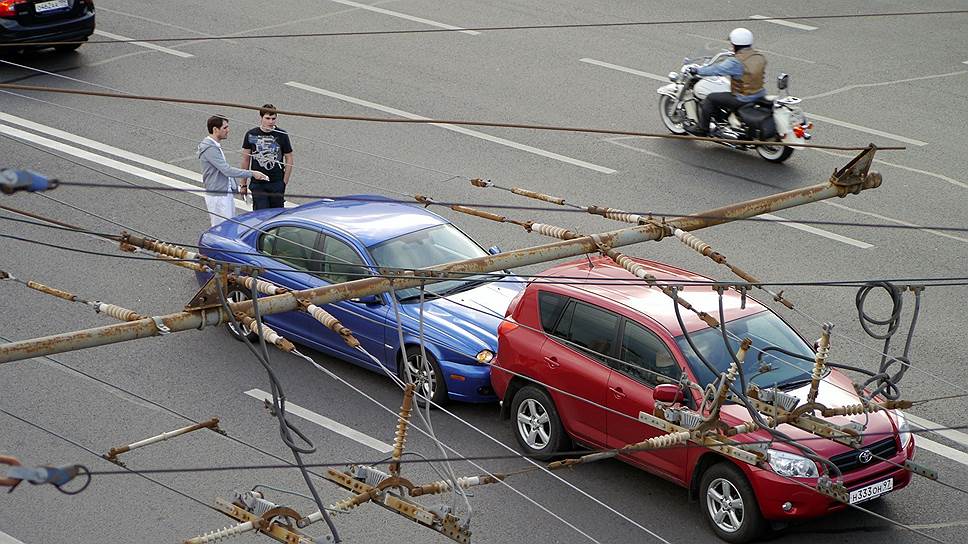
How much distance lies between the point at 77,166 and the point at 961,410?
11719mm

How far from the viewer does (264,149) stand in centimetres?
1520

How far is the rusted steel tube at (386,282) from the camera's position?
618cm

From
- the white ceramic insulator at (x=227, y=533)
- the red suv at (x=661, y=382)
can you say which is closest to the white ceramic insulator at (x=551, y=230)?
the red suv at (x=661, y=382)

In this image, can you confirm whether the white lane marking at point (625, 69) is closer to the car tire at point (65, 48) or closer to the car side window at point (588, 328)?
the car tire at point (65, 48)

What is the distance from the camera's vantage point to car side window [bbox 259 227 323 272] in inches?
521

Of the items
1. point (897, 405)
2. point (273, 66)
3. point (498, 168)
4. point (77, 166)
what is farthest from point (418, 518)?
point (273, 66)

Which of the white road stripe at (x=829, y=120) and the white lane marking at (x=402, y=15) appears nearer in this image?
the white road stripe at (x=829, y=120)

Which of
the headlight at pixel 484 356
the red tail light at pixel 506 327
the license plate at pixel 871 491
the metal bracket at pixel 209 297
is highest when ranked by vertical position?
the metal bracket at pixel 209 297

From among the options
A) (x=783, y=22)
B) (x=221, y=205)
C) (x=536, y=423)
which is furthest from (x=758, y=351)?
(x=783, y=22)

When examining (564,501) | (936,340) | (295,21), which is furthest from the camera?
(295,21)

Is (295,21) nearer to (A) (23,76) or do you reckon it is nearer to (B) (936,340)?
(A) (23,76)

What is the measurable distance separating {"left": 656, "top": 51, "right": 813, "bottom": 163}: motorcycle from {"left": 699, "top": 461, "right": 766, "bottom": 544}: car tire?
25.6ft

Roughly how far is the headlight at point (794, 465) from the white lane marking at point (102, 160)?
8547 millimetres

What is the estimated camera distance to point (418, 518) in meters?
7.46
